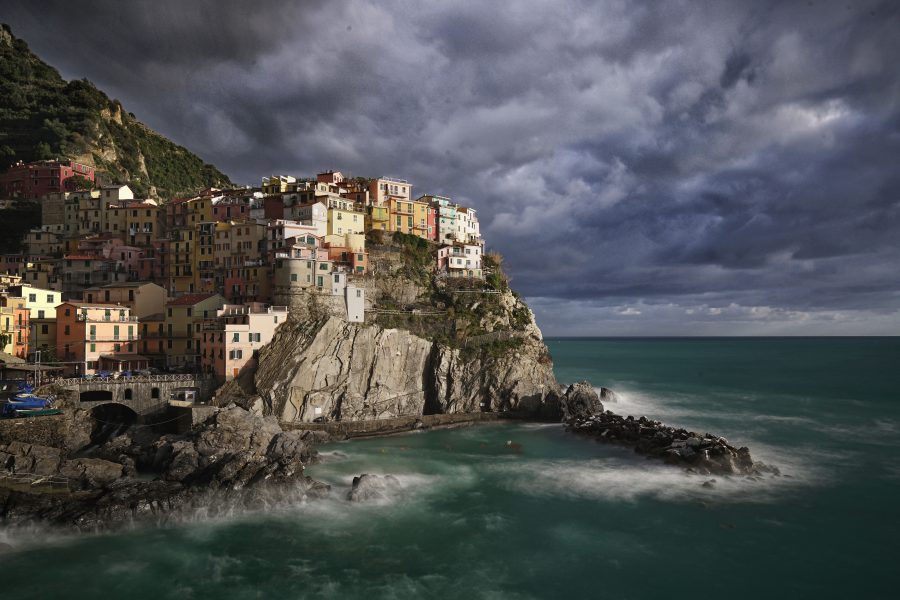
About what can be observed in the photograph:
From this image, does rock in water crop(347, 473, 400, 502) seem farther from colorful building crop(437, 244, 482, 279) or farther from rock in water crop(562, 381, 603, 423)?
colorful building crop(437, 244, 482, 279)

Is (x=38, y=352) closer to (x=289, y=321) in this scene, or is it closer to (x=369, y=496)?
(x=289, y=321)

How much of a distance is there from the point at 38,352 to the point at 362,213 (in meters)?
34.9

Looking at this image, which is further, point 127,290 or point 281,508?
point 127,290

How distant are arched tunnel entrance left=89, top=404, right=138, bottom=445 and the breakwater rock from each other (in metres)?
38.8

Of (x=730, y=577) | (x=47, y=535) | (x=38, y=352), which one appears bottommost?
(x=730, y=577)

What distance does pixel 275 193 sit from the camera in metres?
70.4

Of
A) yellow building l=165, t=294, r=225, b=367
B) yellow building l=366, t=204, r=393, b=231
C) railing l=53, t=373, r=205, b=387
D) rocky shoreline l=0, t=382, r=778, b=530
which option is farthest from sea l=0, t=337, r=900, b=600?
yellow building l=366, t=204, r=393, b=231

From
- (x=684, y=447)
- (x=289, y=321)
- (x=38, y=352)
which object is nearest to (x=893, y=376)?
(x=684, y=447)

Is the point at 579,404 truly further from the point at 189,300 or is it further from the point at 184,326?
the point at 189,300

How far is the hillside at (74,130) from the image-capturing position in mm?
84750

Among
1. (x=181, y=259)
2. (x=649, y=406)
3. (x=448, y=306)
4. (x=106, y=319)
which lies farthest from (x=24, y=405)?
(x=649, y=406)

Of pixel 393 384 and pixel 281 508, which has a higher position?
pixel 393 384

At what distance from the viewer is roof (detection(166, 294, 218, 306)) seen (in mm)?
53438

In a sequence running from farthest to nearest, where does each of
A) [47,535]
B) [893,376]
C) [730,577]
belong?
[893,376]
[47,535]
[730,577]
